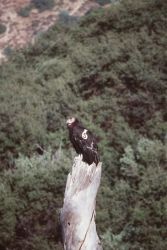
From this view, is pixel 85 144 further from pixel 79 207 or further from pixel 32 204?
pixel 32 204

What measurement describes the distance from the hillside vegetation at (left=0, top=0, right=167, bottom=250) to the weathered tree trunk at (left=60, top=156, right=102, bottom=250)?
2.08 meters

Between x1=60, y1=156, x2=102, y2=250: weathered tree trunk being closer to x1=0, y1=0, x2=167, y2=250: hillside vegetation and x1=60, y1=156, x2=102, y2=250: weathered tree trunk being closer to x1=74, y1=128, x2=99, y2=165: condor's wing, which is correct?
x1=74, y1=128, x2=99, y2=165: condor's wing

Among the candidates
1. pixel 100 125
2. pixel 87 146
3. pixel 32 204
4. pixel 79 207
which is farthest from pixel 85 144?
pixel 100 125

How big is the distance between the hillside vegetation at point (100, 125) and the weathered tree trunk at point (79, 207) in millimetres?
2078

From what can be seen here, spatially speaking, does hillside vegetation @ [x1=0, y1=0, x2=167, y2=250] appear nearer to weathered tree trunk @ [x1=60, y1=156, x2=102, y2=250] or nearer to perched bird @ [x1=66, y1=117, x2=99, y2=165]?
weathered tree trunk @ [x1=60, y1=156, x2=102, y2=250]

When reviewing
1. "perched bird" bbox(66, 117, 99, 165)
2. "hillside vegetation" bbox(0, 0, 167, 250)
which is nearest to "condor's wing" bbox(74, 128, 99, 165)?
"perched bird" bbox(66, 117, 99, 165)

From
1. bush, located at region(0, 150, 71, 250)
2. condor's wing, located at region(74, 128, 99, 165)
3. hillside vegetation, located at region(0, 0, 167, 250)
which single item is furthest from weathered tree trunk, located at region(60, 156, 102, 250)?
bush, located at region(0, 150, 71, 250)

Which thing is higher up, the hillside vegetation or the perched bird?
the perched bird

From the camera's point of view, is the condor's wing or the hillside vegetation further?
the hillside vegetation

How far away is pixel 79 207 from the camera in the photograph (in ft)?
13.5

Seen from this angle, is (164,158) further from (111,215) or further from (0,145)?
(0,145)

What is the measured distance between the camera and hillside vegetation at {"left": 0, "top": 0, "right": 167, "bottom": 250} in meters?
7.46

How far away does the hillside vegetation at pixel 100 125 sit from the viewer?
7.46 meters

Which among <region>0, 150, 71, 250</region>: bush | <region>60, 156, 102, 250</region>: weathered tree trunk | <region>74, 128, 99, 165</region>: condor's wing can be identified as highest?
<region>74, 128, 99, 165</region>: condor's wing
